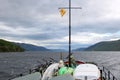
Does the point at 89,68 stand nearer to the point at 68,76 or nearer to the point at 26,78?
the point at 68,76

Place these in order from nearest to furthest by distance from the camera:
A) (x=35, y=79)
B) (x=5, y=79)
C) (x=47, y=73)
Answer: (x=35, y=79), (x=47, y=73), (x=5, y=79)

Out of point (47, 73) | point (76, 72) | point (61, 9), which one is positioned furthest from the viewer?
point (61, 9)

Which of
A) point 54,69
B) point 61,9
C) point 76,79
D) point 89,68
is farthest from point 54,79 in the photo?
point 61,9

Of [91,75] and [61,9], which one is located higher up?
[61,9]

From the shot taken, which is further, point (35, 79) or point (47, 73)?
point (47, 73)

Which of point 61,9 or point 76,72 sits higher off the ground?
point 61,9

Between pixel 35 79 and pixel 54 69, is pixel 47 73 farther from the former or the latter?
pixel 35 79

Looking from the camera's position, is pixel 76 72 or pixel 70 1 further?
pixel 70 1

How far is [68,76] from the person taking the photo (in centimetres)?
1905

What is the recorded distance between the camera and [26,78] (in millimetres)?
19750

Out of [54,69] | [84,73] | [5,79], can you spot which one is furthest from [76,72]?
[5,79]

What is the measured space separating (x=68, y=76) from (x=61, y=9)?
12448 mm

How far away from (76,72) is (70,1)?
11.6 m

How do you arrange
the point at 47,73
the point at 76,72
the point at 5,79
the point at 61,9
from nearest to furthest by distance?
the point at 76,72 → the point at 47,73 → the point at 61,9 → the point at 5,79
